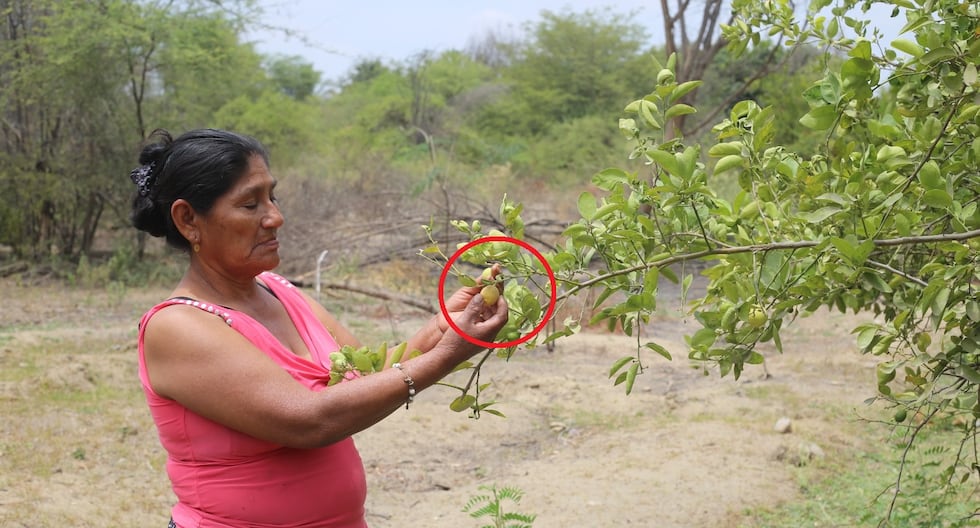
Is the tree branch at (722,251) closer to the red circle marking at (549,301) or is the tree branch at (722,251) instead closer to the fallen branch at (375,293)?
the red circle marking at (549,301)

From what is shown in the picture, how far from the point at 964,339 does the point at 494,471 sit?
338 centimetres

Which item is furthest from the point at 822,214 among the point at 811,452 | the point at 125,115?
the point at 125,115

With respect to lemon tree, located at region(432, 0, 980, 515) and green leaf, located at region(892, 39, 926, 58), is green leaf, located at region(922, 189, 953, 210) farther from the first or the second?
green leaf, located at region(892, 39, 926, 58)

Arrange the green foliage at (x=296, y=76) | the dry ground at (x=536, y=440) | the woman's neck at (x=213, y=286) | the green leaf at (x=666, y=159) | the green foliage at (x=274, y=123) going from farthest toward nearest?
the green foliage at (x=296, y=76) < the green foliage at (x=274, y=123) < the dry ground at (x=536, y=440) < the woman's neck at (x=213, y=286) < the green leaf at (x=666, y=159)

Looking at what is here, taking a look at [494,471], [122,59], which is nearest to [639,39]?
[122,59]

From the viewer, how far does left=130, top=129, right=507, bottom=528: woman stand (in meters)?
1.76

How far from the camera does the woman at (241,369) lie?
5.76ft

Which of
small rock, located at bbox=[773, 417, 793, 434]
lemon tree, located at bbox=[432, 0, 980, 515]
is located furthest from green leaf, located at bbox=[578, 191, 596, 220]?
small rock, located at bbox=[773, 417, 793, 434]

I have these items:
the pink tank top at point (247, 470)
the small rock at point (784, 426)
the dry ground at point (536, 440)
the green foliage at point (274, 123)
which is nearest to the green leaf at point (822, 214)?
the pink tank top at point (247, 470)

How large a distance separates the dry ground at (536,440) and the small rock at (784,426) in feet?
0.17

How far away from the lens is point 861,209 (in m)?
1.71

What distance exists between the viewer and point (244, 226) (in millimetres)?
1963

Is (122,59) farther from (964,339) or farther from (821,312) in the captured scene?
(964,339)

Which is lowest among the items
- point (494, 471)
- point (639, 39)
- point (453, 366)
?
point (494, 471)
